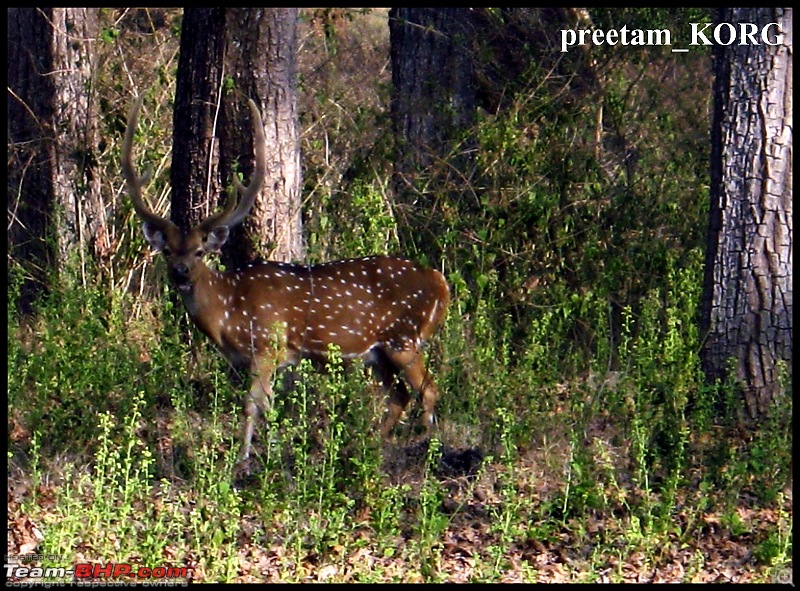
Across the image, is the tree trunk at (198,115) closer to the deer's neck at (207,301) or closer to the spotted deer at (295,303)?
the spotted deer at (295,303)

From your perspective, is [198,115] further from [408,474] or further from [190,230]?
[408,474]

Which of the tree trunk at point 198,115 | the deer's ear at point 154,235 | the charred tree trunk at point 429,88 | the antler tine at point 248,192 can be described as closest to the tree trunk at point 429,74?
the charred tree trunk at point 429,88

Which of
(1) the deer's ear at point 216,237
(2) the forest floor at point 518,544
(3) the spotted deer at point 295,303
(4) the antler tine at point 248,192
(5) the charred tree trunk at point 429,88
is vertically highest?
(5) the charred tree trunk at point 429,88

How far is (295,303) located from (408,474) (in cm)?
162

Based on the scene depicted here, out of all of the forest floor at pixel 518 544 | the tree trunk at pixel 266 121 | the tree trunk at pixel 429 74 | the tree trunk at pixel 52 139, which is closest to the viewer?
the forest floor at pixel 518 544

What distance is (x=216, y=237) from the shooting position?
880cm

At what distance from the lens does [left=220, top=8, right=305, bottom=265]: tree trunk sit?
9508mm

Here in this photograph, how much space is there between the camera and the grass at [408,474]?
682cm

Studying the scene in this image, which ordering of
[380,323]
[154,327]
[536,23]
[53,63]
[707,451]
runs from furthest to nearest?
[536,23]
[53,63]
[154,327]
[380,323]
[707,451]

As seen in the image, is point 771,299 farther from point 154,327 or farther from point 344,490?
point 154,327

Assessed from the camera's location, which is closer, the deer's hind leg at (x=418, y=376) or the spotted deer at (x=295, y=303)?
the spotted deer at (x=295, y=303)

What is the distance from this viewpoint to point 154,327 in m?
10.4

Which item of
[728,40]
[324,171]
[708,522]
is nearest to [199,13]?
[324,171]

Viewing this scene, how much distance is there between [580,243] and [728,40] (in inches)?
107
